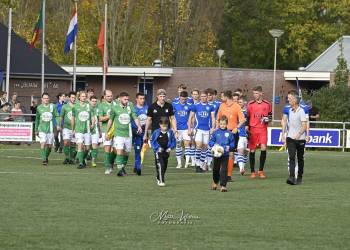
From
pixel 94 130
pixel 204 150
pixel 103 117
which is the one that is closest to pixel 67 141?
pixel 94 130

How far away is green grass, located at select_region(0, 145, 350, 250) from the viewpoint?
13.3 m

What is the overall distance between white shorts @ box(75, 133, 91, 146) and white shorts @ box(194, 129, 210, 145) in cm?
267

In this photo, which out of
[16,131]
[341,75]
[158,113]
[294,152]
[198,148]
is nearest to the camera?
[294,152]

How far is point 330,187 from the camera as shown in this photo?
21812 mm

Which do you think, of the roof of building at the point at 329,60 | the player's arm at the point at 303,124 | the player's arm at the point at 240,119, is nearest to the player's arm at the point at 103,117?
the player's arm at the point at 240,119

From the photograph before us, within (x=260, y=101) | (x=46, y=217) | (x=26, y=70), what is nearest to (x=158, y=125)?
(x=260, y=101)

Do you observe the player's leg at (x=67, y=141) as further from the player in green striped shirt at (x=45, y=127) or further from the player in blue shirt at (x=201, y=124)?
the player in blue shirt at (x=201, y=124)

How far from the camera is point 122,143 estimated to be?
23906mm

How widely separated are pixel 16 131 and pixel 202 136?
511 inches

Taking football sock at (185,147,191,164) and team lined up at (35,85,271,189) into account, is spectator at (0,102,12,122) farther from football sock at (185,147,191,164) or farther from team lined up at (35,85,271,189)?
football sock at (185,147,191,164)

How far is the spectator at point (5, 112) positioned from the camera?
39.5m

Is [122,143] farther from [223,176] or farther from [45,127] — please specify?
[45,127]

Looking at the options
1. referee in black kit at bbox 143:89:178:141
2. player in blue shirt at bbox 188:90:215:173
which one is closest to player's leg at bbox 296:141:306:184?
referee in black kit at bbox 143:89:178:141

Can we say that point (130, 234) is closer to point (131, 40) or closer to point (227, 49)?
point (131, 40)
